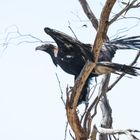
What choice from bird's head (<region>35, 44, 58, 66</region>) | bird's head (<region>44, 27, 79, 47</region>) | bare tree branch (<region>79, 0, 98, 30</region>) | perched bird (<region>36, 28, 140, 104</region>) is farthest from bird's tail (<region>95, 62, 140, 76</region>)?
bare tree branch (<region>79, 0, 98, 30</region>)

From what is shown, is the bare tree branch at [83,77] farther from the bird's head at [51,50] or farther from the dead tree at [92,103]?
the bird's head at [51,50]

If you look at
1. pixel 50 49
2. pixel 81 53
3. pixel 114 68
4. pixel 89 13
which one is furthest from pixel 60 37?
pixel 89 13

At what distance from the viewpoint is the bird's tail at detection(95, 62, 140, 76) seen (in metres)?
3.77

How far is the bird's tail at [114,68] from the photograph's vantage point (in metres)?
3.77

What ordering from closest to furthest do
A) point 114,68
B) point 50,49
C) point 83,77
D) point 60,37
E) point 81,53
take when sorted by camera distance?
point 83,77, point 114,68, point 60,37, point 81,53, point 50,49

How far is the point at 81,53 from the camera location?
4402 mm

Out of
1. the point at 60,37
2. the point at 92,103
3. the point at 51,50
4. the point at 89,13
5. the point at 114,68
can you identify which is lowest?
the point at 92,103

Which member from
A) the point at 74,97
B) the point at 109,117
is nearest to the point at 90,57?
the point at 74,97

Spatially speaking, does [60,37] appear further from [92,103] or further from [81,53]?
[92,103]

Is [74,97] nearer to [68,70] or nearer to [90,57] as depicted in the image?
[90,57]

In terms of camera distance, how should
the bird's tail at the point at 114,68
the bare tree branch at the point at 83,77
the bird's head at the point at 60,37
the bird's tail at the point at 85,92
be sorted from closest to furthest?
the bare tree branch at the point at 83,77 < the bird's tail at the point at 114,68 < the bird's head at the point at 60,37 < the bird's tail at the point at 85,92

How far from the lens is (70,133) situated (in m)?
3.92

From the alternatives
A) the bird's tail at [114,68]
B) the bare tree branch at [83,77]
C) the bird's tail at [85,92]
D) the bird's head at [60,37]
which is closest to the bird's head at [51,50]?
the bird's tail at [85,92]

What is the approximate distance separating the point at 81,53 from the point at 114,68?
493mm
